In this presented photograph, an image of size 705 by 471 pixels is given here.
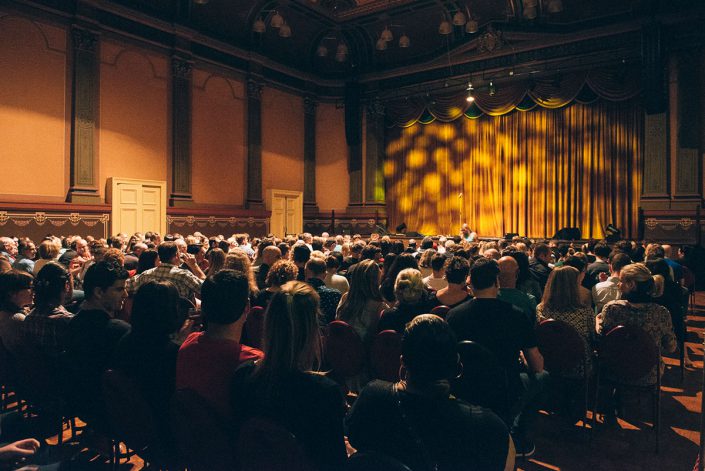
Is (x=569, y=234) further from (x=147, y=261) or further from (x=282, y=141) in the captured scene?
(x=147, y=261)

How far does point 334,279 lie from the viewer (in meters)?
4.73

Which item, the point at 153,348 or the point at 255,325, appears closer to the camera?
the point at 153,348

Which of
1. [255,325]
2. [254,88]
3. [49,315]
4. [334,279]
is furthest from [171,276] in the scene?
[254,88]

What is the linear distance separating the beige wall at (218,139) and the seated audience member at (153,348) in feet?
35.1

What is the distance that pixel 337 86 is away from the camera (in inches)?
633

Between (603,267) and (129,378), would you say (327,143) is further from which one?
(129,378)

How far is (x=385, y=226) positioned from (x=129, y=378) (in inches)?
553

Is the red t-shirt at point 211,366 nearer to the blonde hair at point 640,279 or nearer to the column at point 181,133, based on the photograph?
the blonde hair at point 640,279

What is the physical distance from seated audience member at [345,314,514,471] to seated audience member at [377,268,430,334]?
1588mm

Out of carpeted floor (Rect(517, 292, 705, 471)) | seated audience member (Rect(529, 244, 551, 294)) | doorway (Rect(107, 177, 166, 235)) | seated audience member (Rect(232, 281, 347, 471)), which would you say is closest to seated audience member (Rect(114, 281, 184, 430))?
seated audience member (Rect(232, 281, 347, 471))

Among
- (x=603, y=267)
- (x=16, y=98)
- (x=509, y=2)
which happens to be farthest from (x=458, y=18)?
(x=16, y=98)

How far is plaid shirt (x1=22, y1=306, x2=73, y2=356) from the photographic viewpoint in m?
2.70

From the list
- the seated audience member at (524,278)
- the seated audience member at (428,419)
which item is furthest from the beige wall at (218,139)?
the seated audience member at (428,419)

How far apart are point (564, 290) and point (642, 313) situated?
0.54 meters
